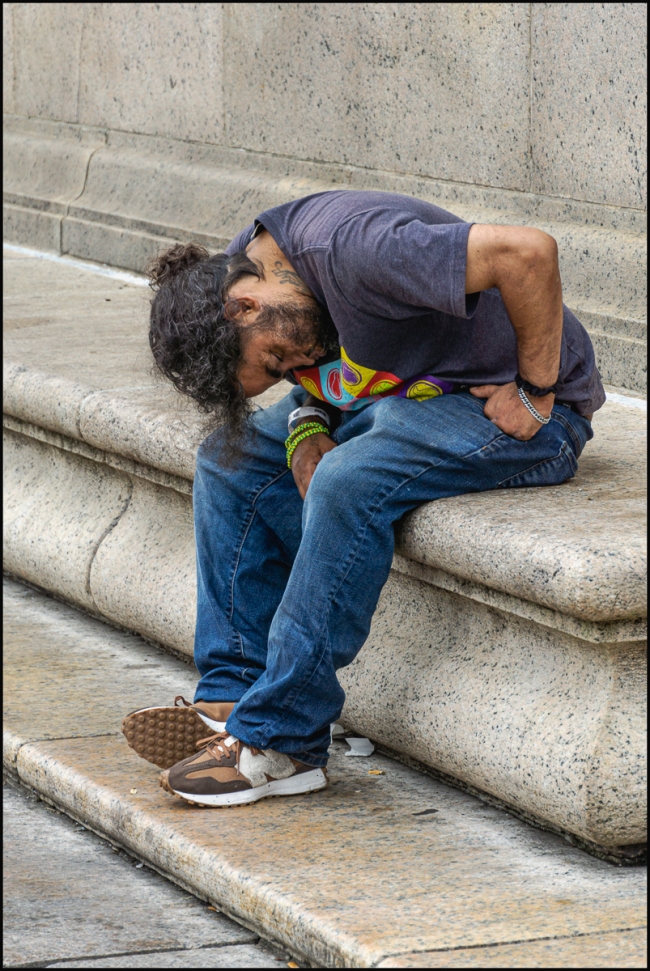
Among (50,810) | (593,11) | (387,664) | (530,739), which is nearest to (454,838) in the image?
(530,739)

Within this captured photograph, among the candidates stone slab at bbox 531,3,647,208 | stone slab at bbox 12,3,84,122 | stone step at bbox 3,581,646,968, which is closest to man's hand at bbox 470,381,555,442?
stone step at bbox 3,581,646,968

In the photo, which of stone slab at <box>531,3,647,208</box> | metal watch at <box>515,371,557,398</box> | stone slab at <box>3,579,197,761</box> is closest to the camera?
metal watch at <box>515,371,557,398</box>

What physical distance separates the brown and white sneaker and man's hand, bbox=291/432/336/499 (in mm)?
522

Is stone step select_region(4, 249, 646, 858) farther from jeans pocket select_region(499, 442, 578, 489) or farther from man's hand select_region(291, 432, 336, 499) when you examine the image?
man's hand select_region(291, 432, 336, 499)

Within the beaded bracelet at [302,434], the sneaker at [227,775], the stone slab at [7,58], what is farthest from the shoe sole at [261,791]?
the stone slab at [7,58]

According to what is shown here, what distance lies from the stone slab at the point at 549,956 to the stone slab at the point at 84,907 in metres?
0.43

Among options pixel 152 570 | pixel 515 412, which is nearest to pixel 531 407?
pixel 515 412

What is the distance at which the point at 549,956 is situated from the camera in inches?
94.4

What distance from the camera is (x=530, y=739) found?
2.88 metres

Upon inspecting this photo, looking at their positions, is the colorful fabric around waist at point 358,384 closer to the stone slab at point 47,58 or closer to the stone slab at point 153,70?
the stone slab at point 153,70

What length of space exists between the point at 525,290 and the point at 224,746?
3.54 ft

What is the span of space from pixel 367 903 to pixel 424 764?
70 cm

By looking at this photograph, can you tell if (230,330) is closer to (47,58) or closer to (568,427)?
(568,427)

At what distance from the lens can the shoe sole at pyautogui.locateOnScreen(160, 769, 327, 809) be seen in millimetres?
3066
